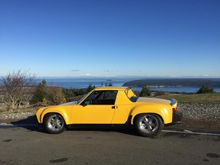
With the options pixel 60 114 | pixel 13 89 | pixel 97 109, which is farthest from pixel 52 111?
pixel 13 89

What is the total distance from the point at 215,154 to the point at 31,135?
4980mm

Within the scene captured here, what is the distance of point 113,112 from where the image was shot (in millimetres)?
7363

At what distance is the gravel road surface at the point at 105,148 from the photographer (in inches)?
203

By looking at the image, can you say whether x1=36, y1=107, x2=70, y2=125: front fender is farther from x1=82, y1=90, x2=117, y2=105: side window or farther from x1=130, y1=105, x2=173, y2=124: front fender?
x1=130, y1=105, x2=173, y2=124: front fender

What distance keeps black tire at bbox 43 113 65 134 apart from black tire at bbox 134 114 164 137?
2226mm

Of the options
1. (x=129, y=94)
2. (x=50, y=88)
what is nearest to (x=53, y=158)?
(x=129, y=94)

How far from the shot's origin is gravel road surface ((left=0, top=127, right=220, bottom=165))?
203 inches

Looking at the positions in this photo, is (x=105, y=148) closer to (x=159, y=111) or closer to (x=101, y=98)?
(x=159, y=111)

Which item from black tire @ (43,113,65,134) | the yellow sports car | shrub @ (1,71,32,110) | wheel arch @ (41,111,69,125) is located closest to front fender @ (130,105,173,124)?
the yellow sports car

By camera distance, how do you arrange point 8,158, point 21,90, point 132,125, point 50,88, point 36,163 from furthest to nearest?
point 50,88
point 21,90
point 132,125
point 8,158
point 36,163

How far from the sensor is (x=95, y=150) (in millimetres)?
5855

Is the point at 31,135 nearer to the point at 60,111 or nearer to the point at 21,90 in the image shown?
the point at 60,111

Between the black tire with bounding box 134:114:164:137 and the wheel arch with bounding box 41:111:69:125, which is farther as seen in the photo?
the wheel arch with bounding box 41:111:69:125

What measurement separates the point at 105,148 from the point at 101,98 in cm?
206
